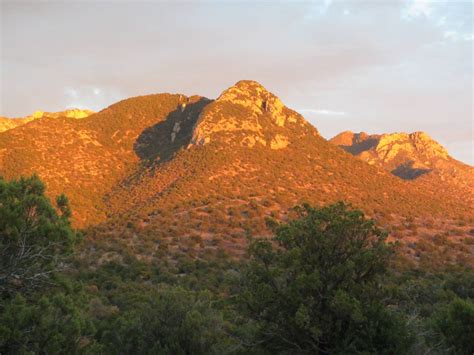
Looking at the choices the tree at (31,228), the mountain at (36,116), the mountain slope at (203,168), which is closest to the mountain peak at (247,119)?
the mountain slope at (203,168)

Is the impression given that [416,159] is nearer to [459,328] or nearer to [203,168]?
[203,168]

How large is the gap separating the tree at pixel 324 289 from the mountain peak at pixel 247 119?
60.4 m

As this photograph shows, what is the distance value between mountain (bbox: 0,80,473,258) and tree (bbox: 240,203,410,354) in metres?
32.3

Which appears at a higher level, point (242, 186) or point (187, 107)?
point (187, 107)

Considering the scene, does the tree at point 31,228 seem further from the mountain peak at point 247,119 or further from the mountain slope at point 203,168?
the mountain peak at point 247,119

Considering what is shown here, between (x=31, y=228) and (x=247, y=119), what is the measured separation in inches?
2807

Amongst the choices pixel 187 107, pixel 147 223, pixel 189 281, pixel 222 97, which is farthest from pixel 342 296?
pixel 187 107

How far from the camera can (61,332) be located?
38.5 ft

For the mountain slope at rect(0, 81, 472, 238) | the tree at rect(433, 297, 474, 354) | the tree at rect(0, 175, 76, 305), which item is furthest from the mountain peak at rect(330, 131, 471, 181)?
the tree at rect(0, 175, 76, 305)

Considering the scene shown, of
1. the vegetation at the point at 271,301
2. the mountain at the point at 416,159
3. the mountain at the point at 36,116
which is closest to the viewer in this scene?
the vegetation at the point at 271,301

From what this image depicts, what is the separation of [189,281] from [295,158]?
4513cm

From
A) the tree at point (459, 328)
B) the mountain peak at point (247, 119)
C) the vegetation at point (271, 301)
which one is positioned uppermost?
the mountain peak at point (247, 119)

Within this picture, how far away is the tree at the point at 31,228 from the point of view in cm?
1123

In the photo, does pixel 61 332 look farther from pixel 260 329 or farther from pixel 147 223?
pixel 147 223
